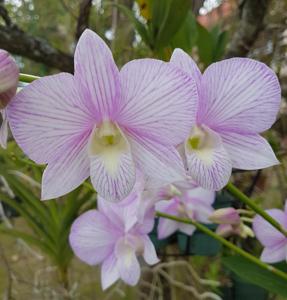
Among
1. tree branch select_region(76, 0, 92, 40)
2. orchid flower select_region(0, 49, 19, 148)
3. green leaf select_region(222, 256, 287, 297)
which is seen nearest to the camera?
orchid flower select_region(0, 49, 19, 148)

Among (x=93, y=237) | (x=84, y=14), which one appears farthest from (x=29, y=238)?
(x=84, y=14)

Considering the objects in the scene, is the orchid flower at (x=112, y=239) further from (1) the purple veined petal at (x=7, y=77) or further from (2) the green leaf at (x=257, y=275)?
(1) the purple veined petal at (x=7, y=77)

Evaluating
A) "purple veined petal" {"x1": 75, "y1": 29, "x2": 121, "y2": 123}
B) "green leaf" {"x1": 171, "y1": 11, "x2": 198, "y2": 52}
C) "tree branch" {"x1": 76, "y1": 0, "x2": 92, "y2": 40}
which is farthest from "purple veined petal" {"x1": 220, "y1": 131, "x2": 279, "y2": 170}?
"tree branch" {"x1": 76, "y1": 0, "x2": 92, "y2": 40}

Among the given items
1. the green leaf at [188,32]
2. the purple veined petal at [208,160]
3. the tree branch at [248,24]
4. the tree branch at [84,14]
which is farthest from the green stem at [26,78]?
the tree branch at [248,24]

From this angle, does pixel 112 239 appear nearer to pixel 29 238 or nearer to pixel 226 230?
pixel 226 230

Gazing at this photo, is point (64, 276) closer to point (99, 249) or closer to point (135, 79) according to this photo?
point (99, 249)

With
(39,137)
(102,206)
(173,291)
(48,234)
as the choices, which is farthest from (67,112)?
(173,291)

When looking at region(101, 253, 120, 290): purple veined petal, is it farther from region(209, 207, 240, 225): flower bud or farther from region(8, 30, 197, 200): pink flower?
region(8, 30, 197, 200): pink flower
